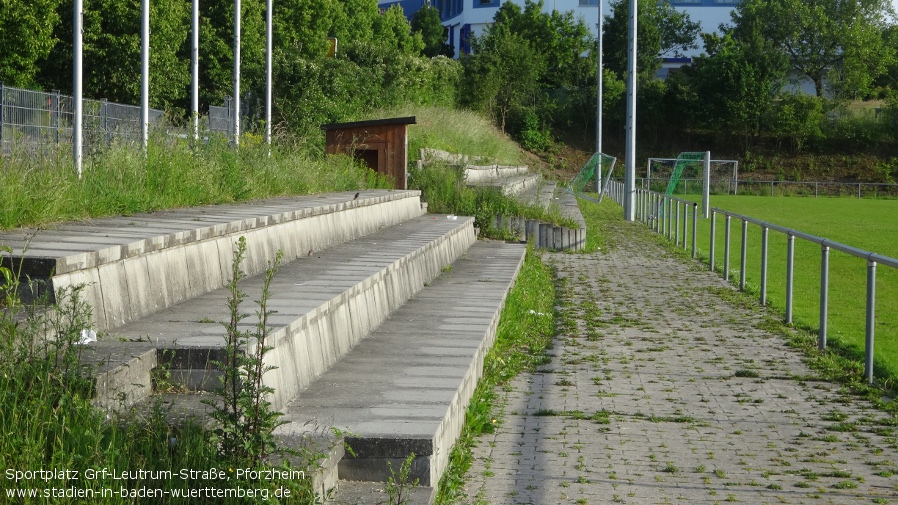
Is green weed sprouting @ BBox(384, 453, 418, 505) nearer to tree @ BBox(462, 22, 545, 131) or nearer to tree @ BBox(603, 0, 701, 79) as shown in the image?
tree @ BBox(462, 22, 545, 131)

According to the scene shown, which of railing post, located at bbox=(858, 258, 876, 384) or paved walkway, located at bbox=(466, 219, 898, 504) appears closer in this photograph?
paved walkway, located at bbox=(466, 219, 898, 504)

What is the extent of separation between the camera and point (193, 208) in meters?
8.77

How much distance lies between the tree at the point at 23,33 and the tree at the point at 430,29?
53351 millimetres

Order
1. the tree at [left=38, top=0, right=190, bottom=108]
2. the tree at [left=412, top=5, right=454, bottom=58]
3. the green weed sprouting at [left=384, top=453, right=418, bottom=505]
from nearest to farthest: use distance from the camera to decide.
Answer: the green weed sprouting at [left=384, top=453, right=418, bottom=505] < the tree at [left=38, top=0, right=190, bottom=108] < the tree at [left=412, top=5, right=454, bottom=58]

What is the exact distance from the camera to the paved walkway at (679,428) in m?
5.14

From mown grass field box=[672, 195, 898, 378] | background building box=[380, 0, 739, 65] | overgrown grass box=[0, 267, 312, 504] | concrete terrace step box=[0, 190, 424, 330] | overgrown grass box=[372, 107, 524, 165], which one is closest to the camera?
overgrown grass box=[0, 267, 312, 504]

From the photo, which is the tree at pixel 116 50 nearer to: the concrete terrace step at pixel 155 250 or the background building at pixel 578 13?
the concrete terrace step at pixel 155 250

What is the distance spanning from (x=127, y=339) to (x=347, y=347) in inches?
67.1

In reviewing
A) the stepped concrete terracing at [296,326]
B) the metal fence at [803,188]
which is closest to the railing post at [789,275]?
the stepped concrete terracing at [296,326]

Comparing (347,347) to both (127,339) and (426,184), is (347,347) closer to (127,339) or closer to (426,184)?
(127,339)

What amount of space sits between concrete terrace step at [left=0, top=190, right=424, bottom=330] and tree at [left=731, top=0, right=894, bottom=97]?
7042cm

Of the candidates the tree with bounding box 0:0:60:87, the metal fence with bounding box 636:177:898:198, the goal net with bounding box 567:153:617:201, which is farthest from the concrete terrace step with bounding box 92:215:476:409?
the metal fence with bounding box 636:177:898:198

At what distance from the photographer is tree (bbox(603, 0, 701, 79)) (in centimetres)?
7444

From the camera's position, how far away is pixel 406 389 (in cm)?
511
